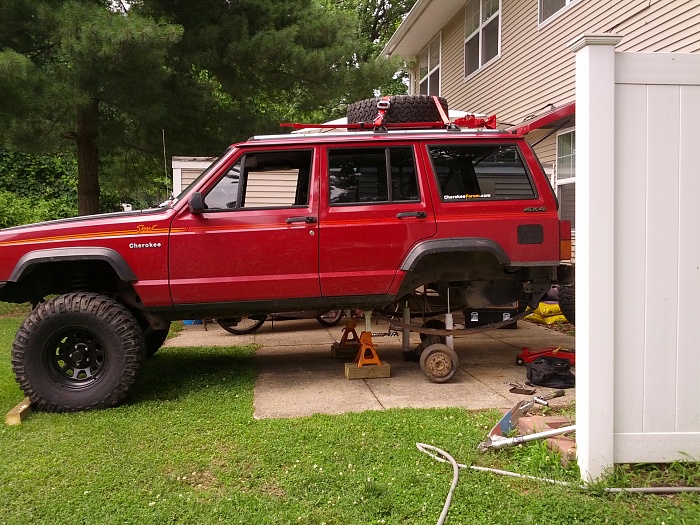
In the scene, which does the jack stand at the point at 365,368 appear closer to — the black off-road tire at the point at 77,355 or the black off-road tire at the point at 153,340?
the black off-road tire at the point at 77,355

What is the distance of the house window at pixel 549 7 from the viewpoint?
9.62 metres

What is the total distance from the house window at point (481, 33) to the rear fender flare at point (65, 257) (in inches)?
368

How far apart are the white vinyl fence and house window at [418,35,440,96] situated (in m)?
13.6

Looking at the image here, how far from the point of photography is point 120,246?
16.1 ft

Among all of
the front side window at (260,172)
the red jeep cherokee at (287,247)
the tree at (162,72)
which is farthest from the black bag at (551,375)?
the tree at (162,72)

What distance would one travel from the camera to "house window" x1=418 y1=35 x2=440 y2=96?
16.2 meters

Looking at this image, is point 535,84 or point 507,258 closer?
point 507,258

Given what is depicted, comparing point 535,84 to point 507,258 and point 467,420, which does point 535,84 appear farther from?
point 467,420

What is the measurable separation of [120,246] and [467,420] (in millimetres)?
3043

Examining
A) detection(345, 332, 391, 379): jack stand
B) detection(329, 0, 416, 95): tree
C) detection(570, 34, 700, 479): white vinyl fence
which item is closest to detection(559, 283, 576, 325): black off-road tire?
detection(345, 332, 391, 379): jack stand

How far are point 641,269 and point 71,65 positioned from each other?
27.4ft

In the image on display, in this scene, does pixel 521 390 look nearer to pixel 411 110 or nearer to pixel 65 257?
pixel 411 110

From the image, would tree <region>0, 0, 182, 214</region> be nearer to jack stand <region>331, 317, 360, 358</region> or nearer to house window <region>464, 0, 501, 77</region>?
jack stand <region>331, 317, 360, 358</region>

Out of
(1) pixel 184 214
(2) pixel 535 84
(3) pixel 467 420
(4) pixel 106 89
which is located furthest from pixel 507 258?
(4) pixel 106 89
